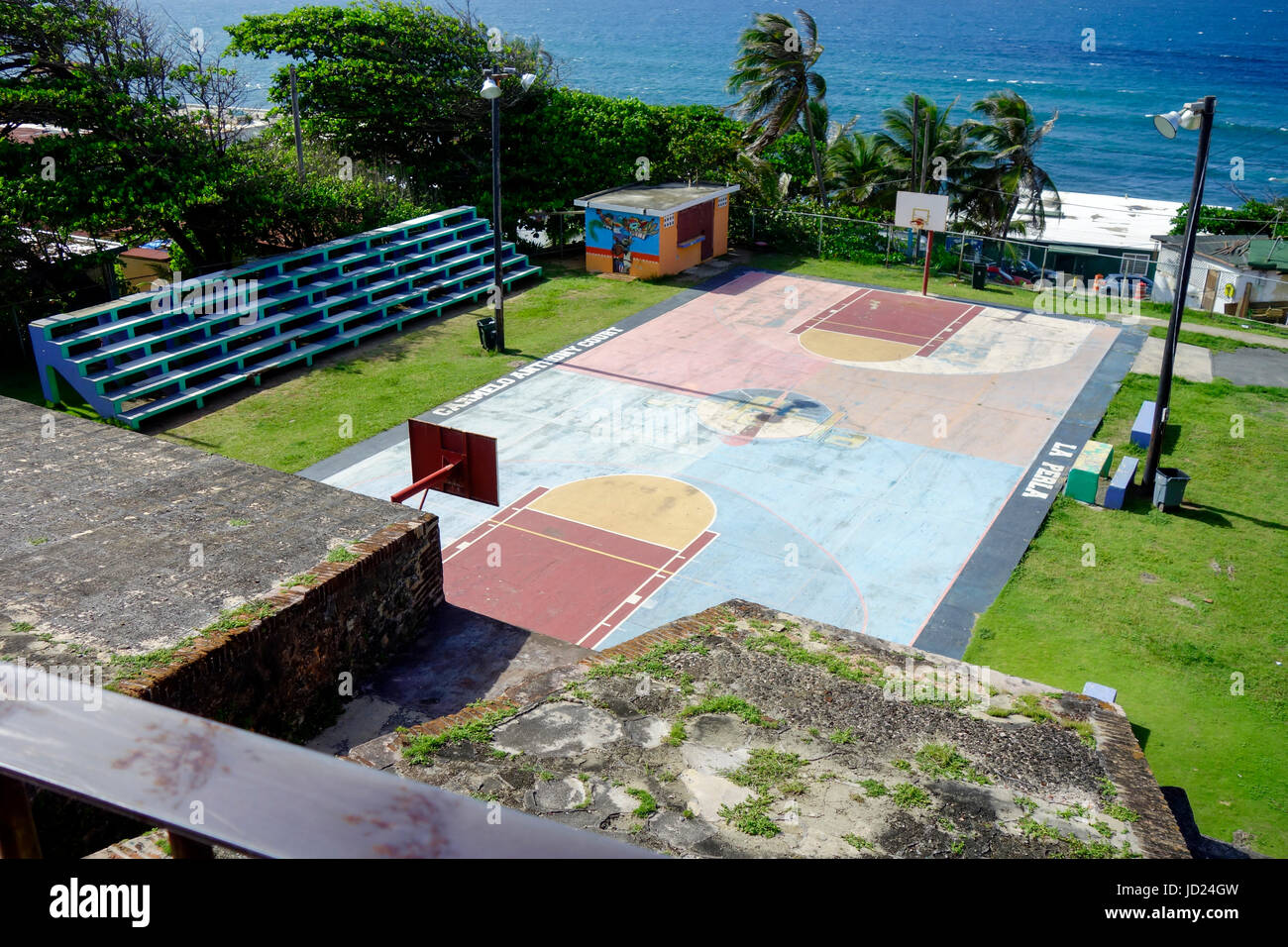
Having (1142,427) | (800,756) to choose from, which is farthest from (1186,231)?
(800,756)

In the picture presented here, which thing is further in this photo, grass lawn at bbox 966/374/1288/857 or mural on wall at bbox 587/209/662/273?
mural on wall at bbox 587/209/662/273

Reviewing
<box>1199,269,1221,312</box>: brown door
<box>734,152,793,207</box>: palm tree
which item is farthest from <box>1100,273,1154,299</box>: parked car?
<box>734,152,793,207</box>: palm tree

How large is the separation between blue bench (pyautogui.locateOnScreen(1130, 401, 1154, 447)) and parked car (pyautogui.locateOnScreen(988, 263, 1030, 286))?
13636mm

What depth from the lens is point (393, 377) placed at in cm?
2744

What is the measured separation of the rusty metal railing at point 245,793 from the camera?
59.1 inches

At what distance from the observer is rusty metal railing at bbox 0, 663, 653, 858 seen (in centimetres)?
150

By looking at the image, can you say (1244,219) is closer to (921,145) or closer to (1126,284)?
(1126,284)

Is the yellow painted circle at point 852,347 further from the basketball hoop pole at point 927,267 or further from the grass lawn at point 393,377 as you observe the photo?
the grass lawn at point 393,377

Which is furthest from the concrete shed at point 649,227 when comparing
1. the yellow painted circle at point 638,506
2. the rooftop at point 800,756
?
the rooftop at point 800,756

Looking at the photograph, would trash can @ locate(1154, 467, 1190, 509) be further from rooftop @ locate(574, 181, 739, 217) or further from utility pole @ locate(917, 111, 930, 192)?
utility pole @ locate(917, 111, 930, 192)

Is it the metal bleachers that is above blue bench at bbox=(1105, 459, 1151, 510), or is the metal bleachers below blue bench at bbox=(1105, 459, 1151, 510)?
above

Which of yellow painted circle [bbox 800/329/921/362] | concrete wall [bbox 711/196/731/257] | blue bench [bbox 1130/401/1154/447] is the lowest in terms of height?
blue bench [bbox 1130/401/1154/447]

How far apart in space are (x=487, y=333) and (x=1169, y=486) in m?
17.3

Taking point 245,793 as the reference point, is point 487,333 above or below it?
below
